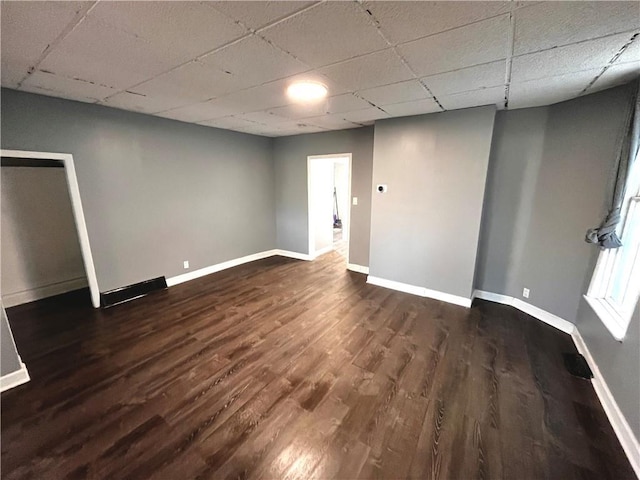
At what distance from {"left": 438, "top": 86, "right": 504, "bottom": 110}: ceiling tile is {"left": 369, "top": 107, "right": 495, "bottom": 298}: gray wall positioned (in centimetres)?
14

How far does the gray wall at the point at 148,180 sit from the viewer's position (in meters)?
2.87

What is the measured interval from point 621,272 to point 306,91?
3.34 m

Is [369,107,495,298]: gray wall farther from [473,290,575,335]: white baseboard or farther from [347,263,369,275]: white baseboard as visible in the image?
[347,263,369,275]: white baseboard

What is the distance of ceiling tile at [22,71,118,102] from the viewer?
227 centimetres

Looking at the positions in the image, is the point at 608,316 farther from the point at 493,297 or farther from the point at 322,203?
the point at 322,203

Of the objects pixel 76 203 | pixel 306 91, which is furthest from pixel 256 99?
pixel 76 203

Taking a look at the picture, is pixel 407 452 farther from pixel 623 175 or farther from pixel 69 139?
pixel 69 139

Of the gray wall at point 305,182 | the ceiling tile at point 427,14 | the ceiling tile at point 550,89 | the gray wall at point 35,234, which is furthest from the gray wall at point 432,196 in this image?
the gray wall at point 35,234

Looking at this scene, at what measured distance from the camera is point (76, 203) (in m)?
3.07

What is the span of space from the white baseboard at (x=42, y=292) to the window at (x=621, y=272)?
20.7ft

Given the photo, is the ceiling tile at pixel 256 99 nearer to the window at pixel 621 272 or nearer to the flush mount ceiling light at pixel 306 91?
the flush mount ceiling light at pixel 306 91

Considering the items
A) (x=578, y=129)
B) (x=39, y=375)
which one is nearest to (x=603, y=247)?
(x=578, y=129)

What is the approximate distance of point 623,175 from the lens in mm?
2096

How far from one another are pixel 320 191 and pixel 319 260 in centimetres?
148
